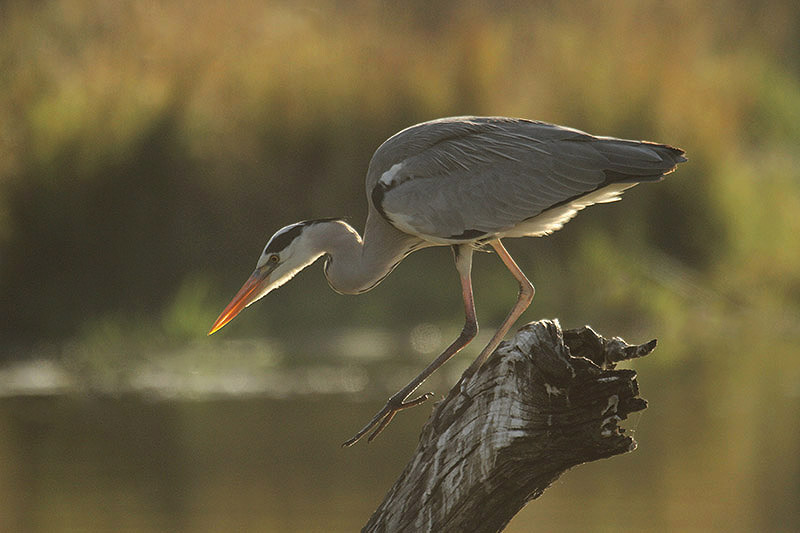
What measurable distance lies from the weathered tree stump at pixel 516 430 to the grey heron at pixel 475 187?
38.3 inches

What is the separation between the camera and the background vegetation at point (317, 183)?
11875 millimetres

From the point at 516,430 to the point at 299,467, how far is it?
386cm

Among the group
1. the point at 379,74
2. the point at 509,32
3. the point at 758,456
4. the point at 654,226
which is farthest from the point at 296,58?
the point at 758,456

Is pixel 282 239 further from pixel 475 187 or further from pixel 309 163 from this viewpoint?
pixel 309 163

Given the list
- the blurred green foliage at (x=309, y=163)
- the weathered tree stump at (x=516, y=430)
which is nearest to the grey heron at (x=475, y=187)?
the weathered tree stump at (x=516, y=430)

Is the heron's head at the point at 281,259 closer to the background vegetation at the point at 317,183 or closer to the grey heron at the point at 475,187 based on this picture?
the grey heron at the point at 475,187

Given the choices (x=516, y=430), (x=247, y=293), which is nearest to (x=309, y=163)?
(x=247, y=293)

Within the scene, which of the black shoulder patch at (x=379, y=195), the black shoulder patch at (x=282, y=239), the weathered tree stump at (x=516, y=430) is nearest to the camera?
the weathered tree stump at (x=516, y=430)

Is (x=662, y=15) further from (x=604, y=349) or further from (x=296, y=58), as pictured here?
(x=604, y=349)

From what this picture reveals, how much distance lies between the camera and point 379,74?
45.3 feet

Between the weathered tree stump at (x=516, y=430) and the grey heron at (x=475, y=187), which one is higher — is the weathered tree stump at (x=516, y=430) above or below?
below

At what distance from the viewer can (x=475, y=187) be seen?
626 centimetres

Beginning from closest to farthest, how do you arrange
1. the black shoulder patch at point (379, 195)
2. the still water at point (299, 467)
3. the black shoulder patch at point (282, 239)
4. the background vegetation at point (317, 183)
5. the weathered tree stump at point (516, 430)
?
the weathered tree stump at point (516, 430) < the black shoulder patch at point (379, 195) < the black shoulder patch at point (282, 239) < the still water at point (299, 467) < the background vegetation at point (317, 183)

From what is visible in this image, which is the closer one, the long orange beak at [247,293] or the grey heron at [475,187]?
the grey heron at [475,187]
